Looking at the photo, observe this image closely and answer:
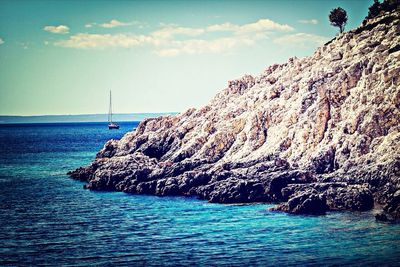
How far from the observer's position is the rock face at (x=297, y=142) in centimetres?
6719

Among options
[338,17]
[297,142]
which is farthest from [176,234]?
[338,17]

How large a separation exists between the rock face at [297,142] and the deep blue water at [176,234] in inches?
160

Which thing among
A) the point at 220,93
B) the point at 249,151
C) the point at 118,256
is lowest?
the point at 118,256

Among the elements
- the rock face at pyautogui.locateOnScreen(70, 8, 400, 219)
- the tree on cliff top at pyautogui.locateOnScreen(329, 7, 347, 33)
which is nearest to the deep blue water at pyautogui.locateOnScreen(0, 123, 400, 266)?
the rock face at pyautogui.locateOnScreen(70, 8, 400, 219)

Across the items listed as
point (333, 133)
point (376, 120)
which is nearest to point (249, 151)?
point (333, 133)

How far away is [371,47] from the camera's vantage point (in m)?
85.6

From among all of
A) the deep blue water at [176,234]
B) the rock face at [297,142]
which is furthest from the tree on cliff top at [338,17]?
the deep blue water at [176,234]

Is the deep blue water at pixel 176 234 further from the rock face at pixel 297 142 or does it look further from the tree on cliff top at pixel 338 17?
the tree on cliff top at pixel 338 17

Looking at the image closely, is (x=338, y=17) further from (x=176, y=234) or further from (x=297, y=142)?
(x=176, y=234)

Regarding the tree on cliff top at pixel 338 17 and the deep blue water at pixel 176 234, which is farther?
the tree on cliff top at pixel 338 17

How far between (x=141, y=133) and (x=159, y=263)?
6082 cm

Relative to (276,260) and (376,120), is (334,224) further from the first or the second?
(376,120)

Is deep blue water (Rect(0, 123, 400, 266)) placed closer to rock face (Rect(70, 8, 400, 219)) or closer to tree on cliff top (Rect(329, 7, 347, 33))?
rock face (Rect(70, 8, 400, 219))

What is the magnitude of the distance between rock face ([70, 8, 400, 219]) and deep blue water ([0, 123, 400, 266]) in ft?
13.3
